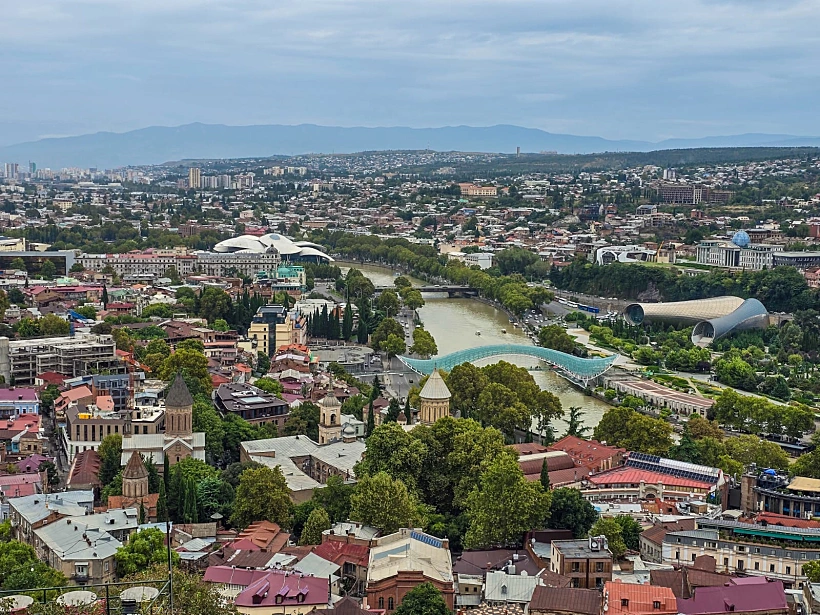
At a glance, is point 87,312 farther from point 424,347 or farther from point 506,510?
point 506,510

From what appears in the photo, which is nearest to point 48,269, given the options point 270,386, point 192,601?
point 270,386

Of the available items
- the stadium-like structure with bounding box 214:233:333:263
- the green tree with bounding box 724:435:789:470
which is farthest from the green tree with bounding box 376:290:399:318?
the green tree with bounding box 724:435:789:470

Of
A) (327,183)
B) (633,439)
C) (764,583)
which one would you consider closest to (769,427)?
(633,439)

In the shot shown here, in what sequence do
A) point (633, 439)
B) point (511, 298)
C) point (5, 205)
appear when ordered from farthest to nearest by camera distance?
point (5, 205)
point (511, 298)
point (633, 439)

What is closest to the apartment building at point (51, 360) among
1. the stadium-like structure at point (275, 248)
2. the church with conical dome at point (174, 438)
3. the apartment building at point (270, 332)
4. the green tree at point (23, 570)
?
the apartment building at point (270, 332)

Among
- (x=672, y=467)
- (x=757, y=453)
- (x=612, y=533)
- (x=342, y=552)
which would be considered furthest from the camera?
(x=757, y=453)

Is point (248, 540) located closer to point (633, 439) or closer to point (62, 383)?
point (633, 439)
